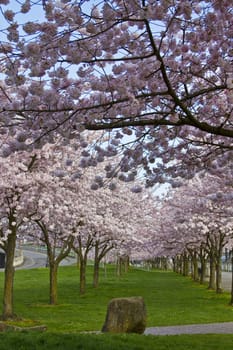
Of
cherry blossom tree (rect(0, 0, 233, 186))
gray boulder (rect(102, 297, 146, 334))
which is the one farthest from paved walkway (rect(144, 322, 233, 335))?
cherry blossom tree (rect(0, 0, 233, 186))

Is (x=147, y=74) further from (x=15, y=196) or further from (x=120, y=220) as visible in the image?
(x=120, y=220)

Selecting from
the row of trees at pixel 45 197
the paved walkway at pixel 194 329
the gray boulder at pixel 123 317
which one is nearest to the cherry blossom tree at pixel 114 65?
the row of trees at pixel 45 197

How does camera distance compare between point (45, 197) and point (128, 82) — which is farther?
point (45, 197)

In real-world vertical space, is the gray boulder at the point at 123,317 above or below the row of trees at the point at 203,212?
below

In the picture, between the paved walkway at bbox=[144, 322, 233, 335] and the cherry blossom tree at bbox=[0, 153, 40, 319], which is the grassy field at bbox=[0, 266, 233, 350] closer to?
the paved walkway at bbox=[144, 322, 233, 335]

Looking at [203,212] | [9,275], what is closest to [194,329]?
[9,275]

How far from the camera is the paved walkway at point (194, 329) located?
14.4 m

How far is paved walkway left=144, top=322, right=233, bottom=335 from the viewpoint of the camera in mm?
14426

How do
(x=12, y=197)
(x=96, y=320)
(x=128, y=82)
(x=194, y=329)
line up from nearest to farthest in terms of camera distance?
(x=128, y=82)
(x=194, y=329)
(x=12, y=197)
(x=96, y=320)

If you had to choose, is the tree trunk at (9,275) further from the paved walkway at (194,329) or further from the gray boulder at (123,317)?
the gray boulder at (123,317)

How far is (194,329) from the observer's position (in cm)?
1518

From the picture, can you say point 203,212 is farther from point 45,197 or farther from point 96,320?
point 45,197

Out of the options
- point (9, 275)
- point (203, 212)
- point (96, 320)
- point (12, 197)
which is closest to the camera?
point (12, 197)

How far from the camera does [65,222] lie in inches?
840
